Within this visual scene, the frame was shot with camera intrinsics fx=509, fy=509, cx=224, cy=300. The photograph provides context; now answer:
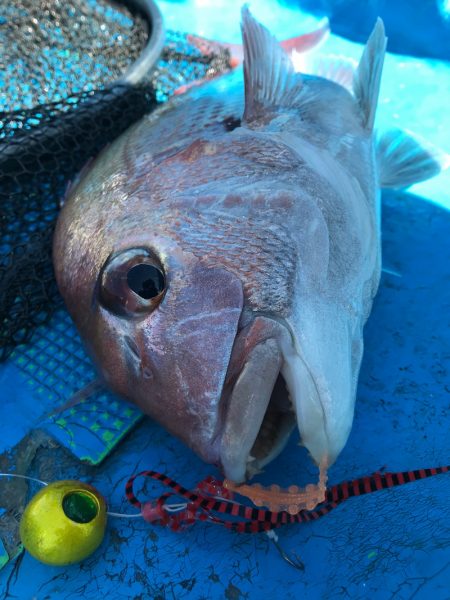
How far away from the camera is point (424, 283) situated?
7.70ft

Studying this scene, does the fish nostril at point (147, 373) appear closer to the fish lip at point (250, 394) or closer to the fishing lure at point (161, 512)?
the fish lip at point (250, 394)

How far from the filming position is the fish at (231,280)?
4.22 feet

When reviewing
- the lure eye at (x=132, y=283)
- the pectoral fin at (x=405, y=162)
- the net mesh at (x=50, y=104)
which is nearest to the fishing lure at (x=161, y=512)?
the lure eye at (x=132, y=283)

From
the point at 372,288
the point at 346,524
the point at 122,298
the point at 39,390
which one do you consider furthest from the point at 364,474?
the point at 39,390

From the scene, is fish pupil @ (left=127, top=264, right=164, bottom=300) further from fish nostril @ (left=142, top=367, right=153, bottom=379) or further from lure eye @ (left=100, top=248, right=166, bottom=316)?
fish nostril @ (left=142, top=367, right=153, bottom=379)

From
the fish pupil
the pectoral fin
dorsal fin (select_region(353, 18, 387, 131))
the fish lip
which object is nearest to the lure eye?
the fish pupil

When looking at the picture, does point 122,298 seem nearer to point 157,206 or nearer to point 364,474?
point 157,206

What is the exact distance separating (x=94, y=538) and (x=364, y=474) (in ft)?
2.91

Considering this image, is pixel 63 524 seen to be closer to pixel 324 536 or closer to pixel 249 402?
pixel 249 402

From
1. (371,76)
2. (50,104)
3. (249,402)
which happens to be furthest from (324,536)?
(50,104)

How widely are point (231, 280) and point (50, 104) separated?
1.78 m

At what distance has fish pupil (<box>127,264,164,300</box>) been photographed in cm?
141

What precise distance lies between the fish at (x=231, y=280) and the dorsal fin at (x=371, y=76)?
57 centimetres

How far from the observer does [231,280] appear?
1.37 meters
